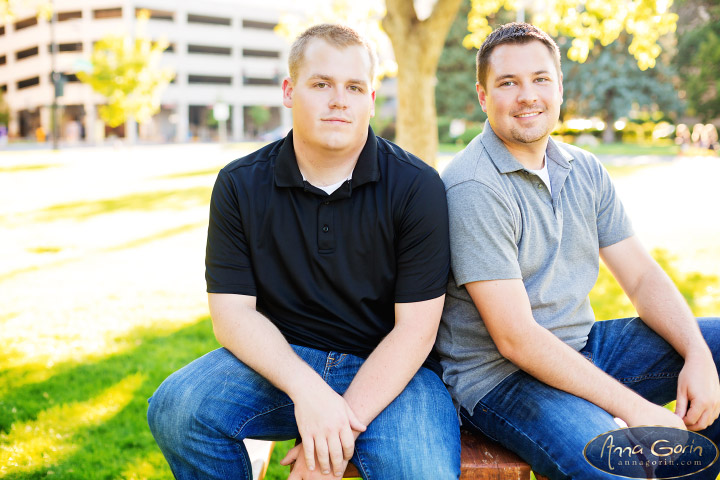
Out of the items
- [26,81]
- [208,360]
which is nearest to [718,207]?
[208,360]

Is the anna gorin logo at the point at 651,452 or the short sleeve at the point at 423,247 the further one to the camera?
the short sleeve at the point at 423,247

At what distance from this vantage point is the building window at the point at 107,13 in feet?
195

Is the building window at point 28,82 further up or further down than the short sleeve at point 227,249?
further up

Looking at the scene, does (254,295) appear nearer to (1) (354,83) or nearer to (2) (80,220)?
(1) (354,83)

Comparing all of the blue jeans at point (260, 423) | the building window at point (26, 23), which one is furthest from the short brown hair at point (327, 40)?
the building window at point (26, 23)

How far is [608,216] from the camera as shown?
293 cm

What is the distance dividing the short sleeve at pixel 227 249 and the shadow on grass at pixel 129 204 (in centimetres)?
987

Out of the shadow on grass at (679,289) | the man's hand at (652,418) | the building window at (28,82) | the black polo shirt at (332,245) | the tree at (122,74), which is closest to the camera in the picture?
the man's hand at (652,418)

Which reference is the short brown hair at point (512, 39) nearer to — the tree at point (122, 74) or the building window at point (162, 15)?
the tree at point (122, 74)

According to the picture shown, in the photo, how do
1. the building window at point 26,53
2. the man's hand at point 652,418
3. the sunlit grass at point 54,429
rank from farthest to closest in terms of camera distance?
the building window at point 26,53
the sunlit grass at point 54,429
the man's hand at point 652,418

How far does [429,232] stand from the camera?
258 centimetres

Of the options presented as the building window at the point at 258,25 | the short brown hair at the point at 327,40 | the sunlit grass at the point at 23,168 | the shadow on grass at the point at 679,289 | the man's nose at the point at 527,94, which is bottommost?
the sunlit grass at the point at 23,168

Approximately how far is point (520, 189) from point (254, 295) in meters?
1.17

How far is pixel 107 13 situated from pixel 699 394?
65.8 m
